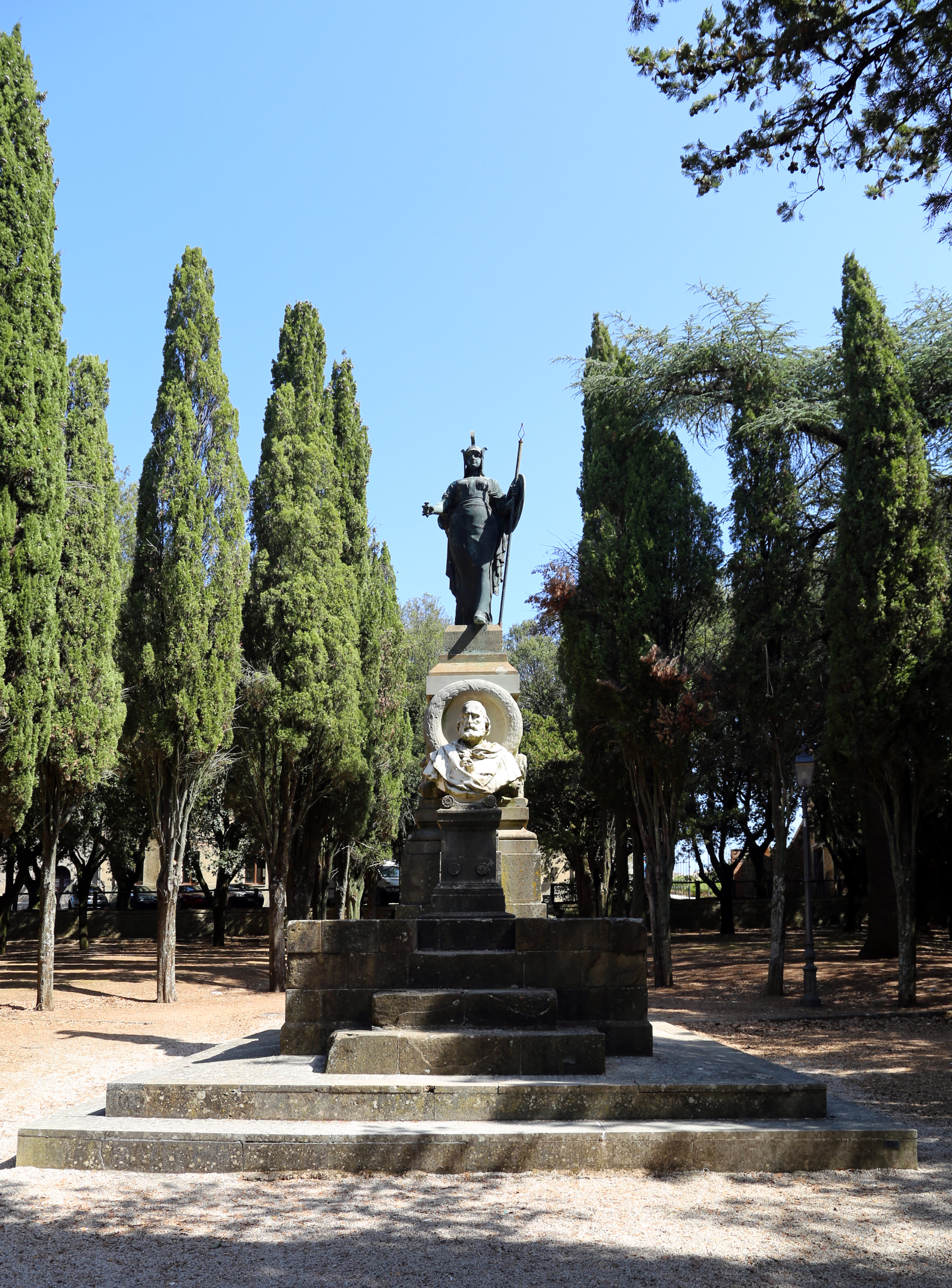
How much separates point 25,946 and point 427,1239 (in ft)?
89.7

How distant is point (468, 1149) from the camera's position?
5.97m

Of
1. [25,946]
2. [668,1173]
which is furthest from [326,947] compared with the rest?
[25,946]

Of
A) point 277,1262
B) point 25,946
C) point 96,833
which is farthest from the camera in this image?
point 25,946

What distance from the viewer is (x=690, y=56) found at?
552 cm

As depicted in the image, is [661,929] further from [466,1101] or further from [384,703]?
[466,1101]

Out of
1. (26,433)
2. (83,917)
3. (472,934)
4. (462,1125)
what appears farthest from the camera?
(83,917)

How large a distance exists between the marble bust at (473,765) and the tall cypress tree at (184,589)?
25.0ft

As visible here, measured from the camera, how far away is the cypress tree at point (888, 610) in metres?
13.5

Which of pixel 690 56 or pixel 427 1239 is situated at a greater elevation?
pixel 690 56

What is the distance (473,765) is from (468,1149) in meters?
3.83

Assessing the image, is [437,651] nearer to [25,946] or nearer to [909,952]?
[25,946]

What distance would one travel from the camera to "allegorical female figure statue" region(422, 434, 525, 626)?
37.3ft

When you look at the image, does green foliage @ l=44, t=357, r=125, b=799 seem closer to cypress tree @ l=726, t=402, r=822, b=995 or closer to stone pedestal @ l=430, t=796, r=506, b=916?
stone pedestal @ l=430, t=796, r=506, b=916

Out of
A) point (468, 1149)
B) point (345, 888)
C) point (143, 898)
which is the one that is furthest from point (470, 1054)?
point (143, 898)
